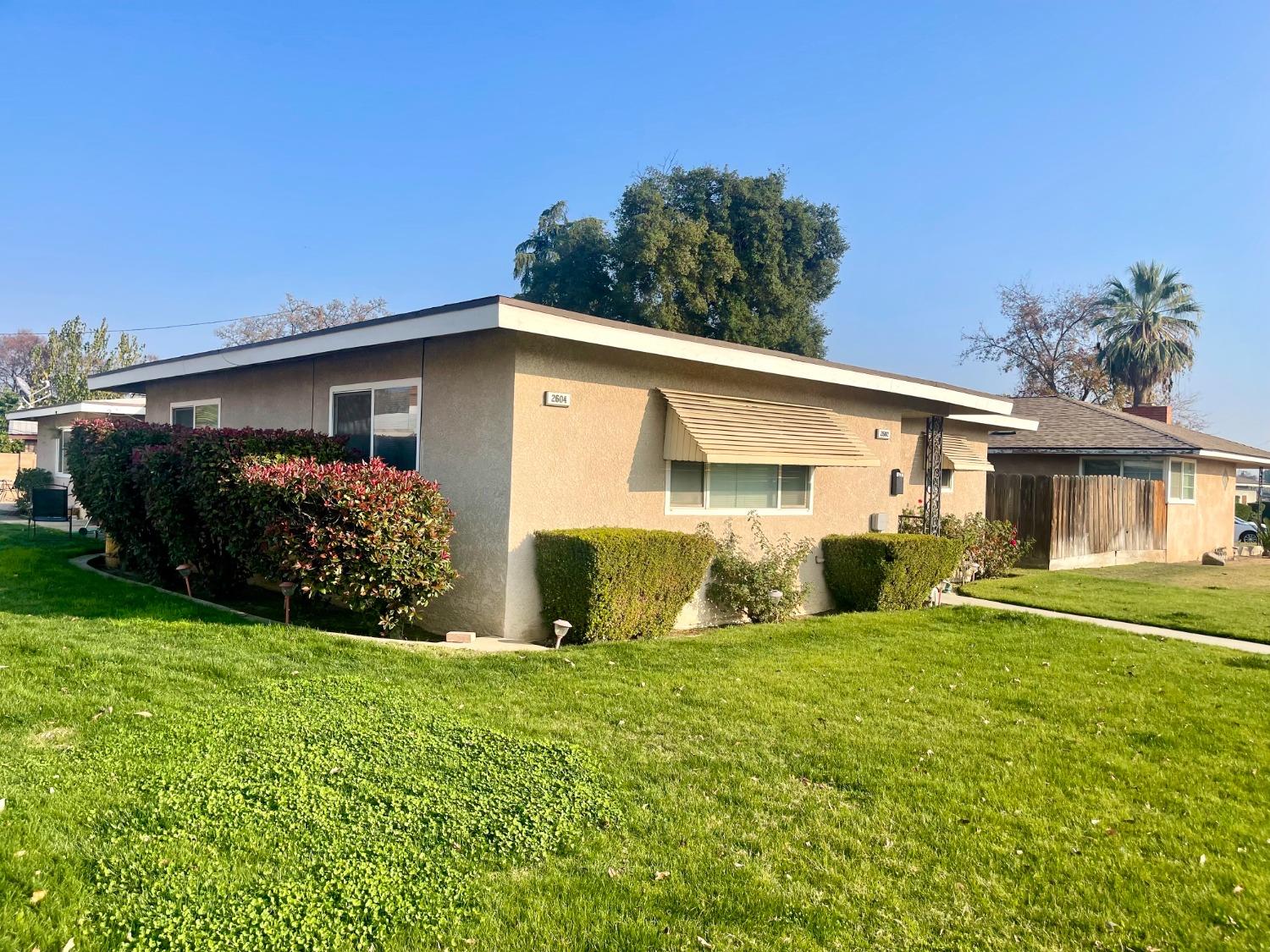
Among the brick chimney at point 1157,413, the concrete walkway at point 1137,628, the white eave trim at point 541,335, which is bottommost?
the concrete walkway at point 1137,628

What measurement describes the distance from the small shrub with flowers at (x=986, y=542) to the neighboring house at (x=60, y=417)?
1984 cm

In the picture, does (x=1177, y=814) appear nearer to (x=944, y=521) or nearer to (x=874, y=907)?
Answer: (x=874, y=907)

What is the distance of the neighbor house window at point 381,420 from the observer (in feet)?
28.6

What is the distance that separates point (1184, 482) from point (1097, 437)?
9.07 ft

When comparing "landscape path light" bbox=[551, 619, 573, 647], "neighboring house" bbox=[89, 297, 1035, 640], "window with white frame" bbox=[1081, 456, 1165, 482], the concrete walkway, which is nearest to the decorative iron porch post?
"neighboring house" bbox=[89, 297, 1035, 640]

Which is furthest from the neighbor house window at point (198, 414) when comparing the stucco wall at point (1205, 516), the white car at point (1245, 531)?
the white car at point (1245, 531)

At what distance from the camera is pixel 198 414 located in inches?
504

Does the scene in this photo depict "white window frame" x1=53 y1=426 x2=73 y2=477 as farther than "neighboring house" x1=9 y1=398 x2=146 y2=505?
Yes

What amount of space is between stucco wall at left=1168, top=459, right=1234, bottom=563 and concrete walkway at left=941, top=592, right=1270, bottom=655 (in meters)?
12.8

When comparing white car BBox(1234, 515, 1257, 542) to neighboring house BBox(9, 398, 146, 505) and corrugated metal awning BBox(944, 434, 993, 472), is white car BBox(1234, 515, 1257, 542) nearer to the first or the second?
corrugated metal awning BBox(944, 434, 993, 472)

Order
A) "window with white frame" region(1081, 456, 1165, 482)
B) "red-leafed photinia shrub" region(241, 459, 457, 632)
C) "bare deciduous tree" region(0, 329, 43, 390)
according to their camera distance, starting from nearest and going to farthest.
Result: "red-leafed photinia shrub" region(241, 459, 457, 632)
"window with white frame" region(1081, 456, 1165, 482)
"bare deciduous tree" region(0, 329, 43, 390)

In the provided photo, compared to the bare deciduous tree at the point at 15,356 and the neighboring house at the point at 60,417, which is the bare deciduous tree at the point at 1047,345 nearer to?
the neighboring house at the point at 60,417

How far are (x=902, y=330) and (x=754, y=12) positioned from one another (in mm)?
18036

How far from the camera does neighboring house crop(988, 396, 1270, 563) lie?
67.2 ft
